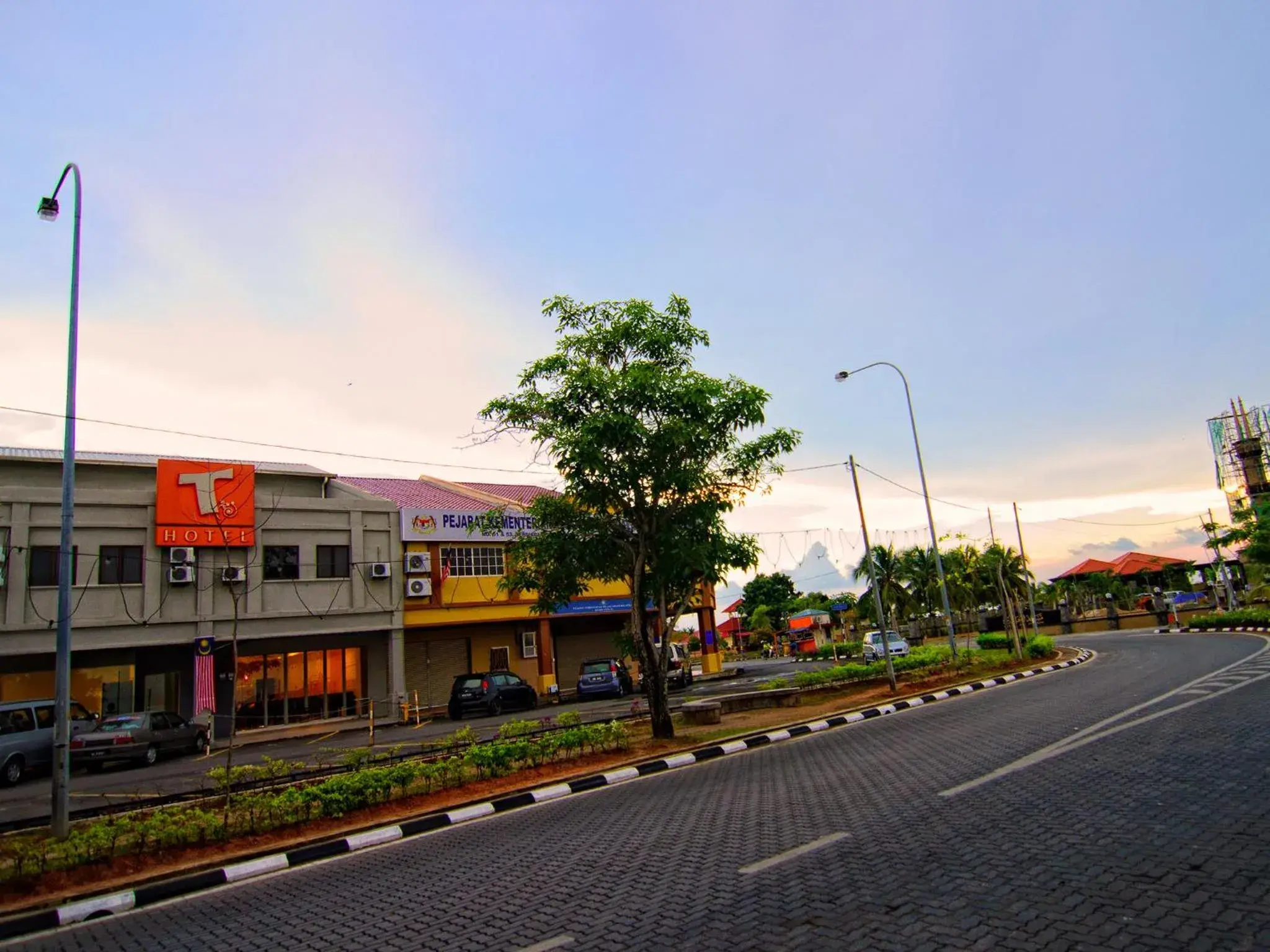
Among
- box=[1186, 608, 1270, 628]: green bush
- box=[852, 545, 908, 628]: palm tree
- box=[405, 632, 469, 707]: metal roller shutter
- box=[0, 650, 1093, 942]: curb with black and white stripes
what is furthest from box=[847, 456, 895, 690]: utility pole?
box=[852, 545, 908, 628]: palm tree

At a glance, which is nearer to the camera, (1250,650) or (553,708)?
(1250,650)

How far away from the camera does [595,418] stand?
13.9 m

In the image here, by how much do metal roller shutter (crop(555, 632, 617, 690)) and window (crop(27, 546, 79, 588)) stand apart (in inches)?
799

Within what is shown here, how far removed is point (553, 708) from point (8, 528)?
60.9ft

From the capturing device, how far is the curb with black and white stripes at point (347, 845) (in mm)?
6738

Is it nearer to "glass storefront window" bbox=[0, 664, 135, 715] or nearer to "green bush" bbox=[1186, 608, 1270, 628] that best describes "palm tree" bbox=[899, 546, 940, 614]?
"green bush" bbox=[1186, 608, 1270, 628]

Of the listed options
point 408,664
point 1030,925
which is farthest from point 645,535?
point 408,664

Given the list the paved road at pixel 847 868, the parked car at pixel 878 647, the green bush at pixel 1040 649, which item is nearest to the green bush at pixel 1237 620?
the green bush at pixel 1040 649

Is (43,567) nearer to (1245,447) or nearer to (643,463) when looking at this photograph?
(643,463)

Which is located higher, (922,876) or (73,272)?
(73,272)

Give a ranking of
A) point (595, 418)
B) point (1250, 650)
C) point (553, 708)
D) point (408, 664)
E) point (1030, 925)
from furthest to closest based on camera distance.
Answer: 1. point (408, 664)
2. point (553, 708)
3. point (1250, 650)
4. point (595, 418)
5. point (1030, 925)

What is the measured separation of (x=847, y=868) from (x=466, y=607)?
2782 centimetres

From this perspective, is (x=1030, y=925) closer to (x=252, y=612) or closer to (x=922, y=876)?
(x=922, y=876)

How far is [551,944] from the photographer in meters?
4.83
